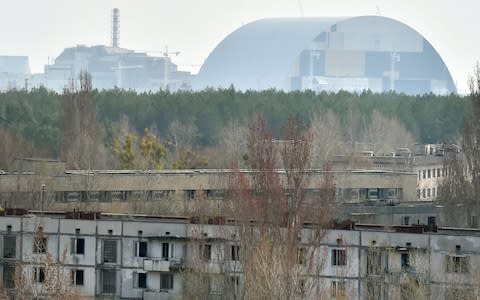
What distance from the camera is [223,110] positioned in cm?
7094

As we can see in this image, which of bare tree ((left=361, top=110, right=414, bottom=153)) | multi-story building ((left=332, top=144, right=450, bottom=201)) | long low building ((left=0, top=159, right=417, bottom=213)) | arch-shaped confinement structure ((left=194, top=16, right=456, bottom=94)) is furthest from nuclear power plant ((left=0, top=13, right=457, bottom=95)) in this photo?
long low building ((left=0, top=159, right=417, bottom=213))

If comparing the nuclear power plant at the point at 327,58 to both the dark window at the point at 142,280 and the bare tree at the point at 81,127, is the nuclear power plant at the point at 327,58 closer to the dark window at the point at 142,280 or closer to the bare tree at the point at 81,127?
the bare tree at the point at 81,127

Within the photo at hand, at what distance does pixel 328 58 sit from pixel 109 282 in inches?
4874

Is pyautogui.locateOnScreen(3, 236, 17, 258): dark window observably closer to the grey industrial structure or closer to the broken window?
the broken window

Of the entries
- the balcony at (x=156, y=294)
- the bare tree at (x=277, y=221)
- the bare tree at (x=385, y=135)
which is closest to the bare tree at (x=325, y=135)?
the bare tree at (x=385, y=135)

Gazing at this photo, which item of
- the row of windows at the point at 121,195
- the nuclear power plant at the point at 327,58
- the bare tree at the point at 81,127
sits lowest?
the row of windows at the point at 121,195

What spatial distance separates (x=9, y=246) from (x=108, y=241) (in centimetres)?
154

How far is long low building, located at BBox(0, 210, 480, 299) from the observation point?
2819 centimetres

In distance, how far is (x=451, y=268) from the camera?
28125 mm

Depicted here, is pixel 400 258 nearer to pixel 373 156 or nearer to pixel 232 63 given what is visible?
pixel 373 156

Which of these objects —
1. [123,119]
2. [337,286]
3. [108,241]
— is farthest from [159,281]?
[123,119]

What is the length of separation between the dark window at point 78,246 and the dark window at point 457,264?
5665 millimetres

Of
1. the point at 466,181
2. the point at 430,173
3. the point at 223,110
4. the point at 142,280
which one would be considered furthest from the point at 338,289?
the point at 223,110

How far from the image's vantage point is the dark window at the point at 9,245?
31.2 meters
